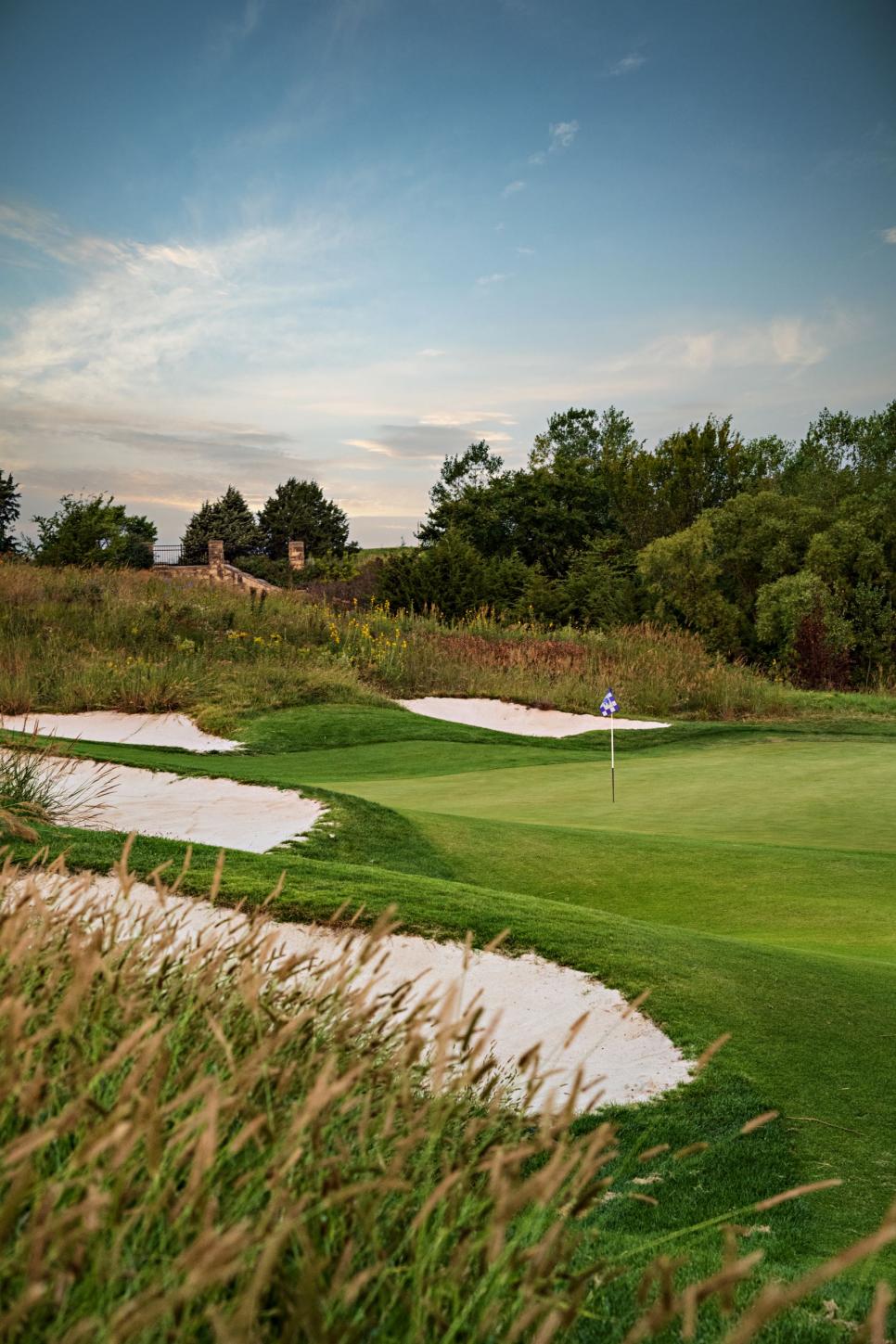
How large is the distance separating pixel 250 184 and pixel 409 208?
5481mm

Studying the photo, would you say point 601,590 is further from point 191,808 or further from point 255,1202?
point 255,1202

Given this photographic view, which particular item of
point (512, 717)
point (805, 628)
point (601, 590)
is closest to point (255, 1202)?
point (512, 717)

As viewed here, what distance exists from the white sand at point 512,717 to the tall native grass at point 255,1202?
15.2 meters

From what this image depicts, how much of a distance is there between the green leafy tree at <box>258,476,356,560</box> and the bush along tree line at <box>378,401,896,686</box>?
10.5 meters

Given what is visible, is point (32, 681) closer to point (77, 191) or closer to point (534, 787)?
point (534, 787)

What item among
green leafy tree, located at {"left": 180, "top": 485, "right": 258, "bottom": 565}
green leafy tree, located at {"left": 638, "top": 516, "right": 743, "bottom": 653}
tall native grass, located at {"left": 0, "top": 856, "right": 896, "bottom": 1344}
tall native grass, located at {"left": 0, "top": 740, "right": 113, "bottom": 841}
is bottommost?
tall native grass, located at {"left": 0, "top": 740, "right": 113, "bottom": 841}

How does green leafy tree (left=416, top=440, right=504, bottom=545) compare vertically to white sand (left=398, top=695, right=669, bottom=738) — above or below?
above

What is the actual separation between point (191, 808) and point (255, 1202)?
822cm

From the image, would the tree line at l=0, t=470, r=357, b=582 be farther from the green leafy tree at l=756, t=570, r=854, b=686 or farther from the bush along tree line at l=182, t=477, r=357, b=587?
the green leafy tree at l=756, t=570, r=854, b=686

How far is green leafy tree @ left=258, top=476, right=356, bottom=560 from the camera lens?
185 feet

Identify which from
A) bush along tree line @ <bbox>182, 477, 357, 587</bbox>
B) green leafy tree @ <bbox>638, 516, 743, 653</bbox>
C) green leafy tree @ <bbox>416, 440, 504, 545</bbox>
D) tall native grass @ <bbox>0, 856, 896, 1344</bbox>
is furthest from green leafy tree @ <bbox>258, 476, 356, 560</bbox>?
tall native grass @ <bbox>0, 856, 896, 1344</bbox>

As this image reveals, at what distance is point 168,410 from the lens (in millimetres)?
30266

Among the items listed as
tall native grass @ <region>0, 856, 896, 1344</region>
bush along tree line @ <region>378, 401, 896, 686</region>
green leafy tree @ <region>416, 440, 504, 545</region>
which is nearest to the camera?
tall native grass @ <region>0, 856, 896, 1344</region>

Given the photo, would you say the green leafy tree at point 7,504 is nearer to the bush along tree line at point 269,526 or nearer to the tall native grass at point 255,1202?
the bush along tree line at point 269,526
